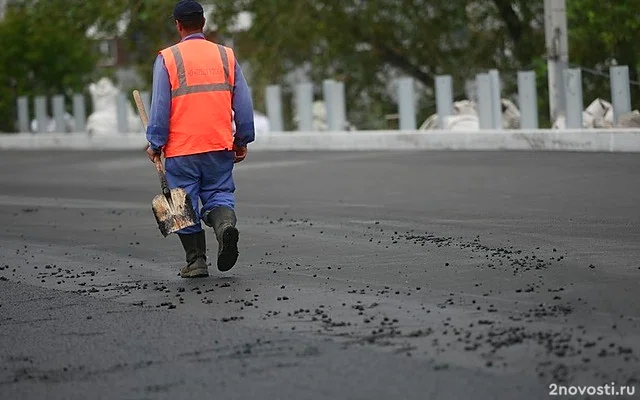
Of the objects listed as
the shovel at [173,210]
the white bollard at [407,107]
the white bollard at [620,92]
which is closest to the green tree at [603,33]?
the white bollard at [407,107]

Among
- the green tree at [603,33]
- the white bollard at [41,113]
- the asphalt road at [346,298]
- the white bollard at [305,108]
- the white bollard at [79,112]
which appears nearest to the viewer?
the asphalt road at [346,298]

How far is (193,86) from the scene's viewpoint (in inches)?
418

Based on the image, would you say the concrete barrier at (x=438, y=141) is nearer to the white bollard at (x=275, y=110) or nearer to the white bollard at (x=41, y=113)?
the white bollard at (x=275, y=110)

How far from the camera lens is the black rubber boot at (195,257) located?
35.2 ft

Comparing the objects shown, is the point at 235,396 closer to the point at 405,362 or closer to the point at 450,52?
the point at 405,362

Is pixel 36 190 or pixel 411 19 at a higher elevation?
pixel 411 19

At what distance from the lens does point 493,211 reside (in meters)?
14.6

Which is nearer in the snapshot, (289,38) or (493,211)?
(493,211)

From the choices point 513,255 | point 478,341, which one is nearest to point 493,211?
point 513,255

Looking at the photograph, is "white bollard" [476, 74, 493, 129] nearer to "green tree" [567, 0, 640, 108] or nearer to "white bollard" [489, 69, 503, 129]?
"white bollard" [489, 69, 503, 129]

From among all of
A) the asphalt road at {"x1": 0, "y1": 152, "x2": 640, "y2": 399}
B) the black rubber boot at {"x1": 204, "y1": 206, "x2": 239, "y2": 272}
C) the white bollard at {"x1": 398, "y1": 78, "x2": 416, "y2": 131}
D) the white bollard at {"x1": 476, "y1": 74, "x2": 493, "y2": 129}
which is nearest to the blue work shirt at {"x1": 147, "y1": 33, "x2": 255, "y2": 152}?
the black rubber boot at {"x1": 204, "y1": 206, "x2": 239, "y2": 272}

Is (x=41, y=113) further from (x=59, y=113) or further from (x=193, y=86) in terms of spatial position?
(x=193, y=86)

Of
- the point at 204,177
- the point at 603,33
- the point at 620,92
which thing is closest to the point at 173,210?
the point at 204,177

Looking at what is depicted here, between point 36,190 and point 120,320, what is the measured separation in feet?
42.2
